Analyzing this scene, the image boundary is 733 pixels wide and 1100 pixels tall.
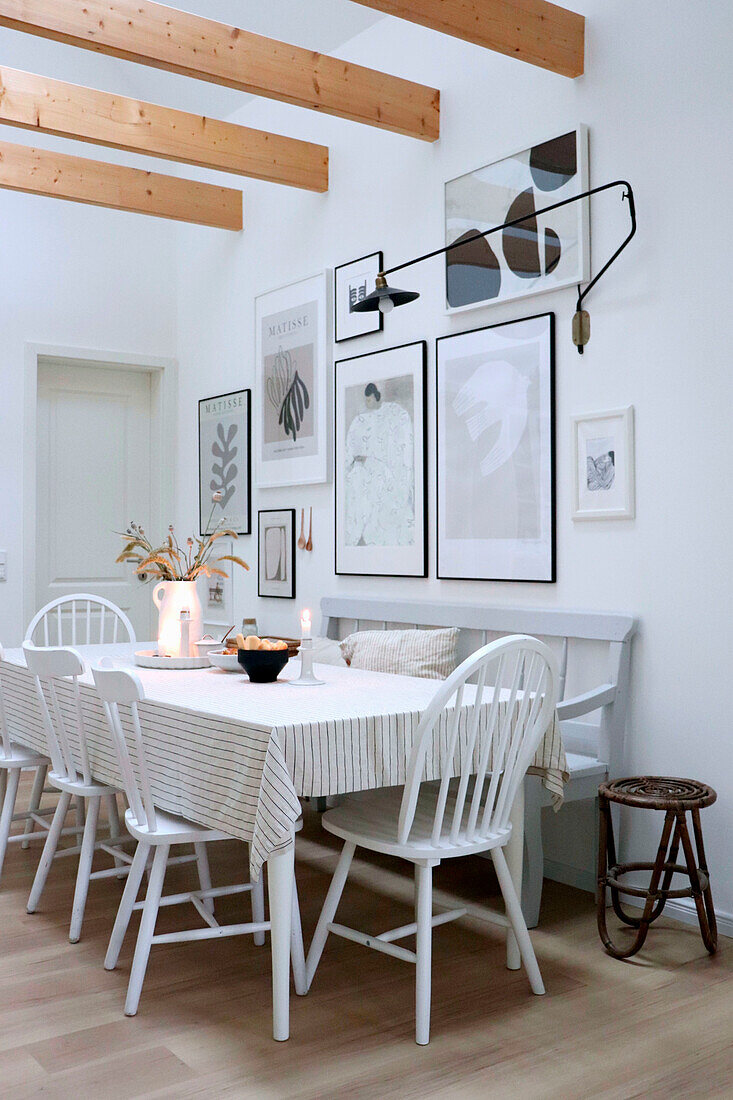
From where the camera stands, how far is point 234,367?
5.25 metres

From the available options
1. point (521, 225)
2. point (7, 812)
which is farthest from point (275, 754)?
point (521, 225)

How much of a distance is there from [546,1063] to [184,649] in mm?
1671

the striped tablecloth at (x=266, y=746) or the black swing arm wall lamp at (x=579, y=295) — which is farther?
the black swing arm wall lamp at (x=579, y=295)

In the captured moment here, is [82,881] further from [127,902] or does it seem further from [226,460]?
[226,460]

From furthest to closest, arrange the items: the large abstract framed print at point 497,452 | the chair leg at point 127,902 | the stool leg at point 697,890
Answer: the large abstract framed print at point 497,452, the stool leg at point 697,890, the chair leg at point 127,902

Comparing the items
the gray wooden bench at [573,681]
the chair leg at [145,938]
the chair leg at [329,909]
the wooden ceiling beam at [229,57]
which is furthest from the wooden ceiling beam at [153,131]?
the chair leg at [329,909]

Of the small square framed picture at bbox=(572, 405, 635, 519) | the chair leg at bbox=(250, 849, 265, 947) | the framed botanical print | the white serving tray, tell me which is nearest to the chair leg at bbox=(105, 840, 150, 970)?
the chair leg at bbox=(250, 849, 265, 947)

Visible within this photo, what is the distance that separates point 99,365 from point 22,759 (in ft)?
9.36

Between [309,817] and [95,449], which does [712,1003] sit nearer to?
[309,817]

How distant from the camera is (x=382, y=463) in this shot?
13.8ft

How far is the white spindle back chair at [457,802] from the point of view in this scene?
2.19 metres

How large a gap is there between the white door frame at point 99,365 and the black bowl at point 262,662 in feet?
9.14

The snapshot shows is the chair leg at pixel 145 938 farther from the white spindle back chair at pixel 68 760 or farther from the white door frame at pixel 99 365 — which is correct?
the white door frame at pixel 99 365

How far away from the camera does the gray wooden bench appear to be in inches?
115
